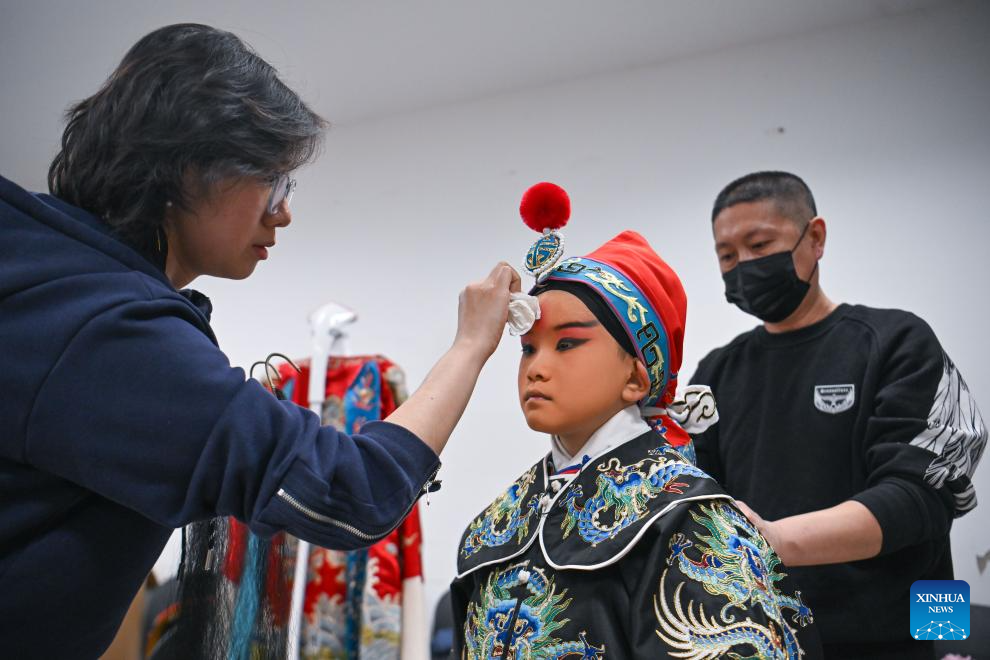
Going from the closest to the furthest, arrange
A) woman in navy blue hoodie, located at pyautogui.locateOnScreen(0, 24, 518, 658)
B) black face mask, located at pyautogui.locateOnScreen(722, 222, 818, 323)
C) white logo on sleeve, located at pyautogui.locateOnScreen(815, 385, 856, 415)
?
1. woman in navy blue hoodie, located at pyautogui.locateOnScreen(0, 24, 518, 658)
2. white logo on sleeve, located at pyautogui.locateOnScreen(815, 385, 856, 415)
3. black face mask, located at pyautogui.locateOnScreen(722, 222, 818, 323)

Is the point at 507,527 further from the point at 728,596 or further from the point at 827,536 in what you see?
the point at 827,536

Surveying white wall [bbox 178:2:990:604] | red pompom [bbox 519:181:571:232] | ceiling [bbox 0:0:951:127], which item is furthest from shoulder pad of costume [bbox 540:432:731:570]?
ceiling [bbox 0:0:951:127]

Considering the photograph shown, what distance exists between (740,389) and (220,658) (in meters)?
1.24

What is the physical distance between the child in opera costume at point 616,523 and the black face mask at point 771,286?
0.51 m

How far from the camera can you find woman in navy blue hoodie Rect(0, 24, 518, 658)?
2.90 ft

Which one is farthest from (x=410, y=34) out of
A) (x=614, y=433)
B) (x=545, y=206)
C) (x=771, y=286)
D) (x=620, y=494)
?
(x=620, y=494)

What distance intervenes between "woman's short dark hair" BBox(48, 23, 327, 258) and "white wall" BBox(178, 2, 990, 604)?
2264 millimetres

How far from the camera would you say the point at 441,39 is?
3068 mm

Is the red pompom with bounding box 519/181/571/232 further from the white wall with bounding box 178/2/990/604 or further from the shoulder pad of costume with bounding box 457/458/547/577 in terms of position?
the white wall with bounding box 178/2/990/604

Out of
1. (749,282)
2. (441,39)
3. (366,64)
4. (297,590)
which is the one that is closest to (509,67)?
(441,39)

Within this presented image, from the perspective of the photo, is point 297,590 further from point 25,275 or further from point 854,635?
point 25,275

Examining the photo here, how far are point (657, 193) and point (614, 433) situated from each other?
6.61ft

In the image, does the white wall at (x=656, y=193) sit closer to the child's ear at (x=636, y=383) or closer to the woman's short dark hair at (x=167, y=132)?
the child's ear at (x=636, y=383)

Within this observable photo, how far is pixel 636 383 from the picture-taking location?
138cm
